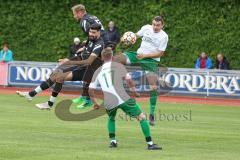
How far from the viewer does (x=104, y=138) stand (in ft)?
49.0

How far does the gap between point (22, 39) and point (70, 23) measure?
2622 millimetres

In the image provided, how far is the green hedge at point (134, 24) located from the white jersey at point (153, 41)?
14.5 m

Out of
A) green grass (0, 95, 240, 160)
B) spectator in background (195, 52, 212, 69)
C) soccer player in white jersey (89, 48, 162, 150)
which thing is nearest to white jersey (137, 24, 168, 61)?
green grass (0, 95, 240, 160)

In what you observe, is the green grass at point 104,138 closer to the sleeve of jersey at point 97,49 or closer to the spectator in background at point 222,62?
the sleeve of jersey at point 97,49

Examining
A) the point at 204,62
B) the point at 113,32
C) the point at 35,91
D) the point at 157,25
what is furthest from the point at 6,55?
the point at 157,25

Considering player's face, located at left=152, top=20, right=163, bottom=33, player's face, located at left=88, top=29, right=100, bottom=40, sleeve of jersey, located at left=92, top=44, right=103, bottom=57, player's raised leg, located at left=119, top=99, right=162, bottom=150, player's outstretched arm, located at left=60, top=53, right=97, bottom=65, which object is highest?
player's face, located at left=152, top=20, right=163, bottom=33

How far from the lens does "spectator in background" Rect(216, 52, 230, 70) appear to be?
3037 centimetres

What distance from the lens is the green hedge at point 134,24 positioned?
32312mm

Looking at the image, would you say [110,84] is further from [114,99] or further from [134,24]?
[134,24]

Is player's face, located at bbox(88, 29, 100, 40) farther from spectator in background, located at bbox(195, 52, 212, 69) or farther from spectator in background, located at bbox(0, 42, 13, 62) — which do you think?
spectator in background, located at bbox(0, 42, 13, 62)

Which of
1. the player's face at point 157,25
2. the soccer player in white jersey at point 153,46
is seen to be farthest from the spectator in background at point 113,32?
the player's face at point 157,25

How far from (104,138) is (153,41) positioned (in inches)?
151

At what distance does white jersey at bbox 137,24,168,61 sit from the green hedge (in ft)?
47.7

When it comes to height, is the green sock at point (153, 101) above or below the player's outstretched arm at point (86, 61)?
below
